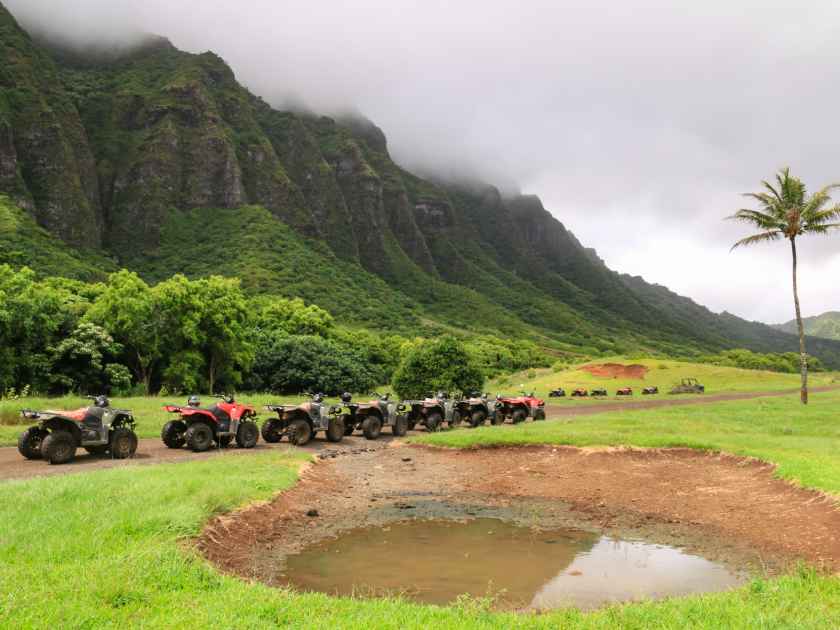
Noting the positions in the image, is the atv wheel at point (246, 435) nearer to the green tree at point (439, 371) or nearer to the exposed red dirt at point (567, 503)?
the exposed red dirt at point (567, 503)

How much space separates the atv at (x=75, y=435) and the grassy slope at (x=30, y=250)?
62083mm

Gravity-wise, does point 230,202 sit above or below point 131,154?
below

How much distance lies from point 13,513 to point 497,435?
14.2m

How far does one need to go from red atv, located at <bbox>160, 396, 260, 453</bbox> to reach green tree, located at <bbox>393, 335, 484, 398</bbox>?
51.1 feet

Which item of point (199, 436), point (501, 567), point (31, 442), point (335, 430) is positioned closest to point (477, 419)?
point (335, 430)

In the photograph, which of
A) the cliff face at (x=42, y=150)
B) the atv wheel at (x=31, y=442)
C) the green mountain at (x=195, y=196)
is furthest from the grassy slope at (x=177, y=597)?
the cliff face at (x=42, y=150)

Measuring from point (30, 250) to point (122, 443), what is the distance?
71459 millimetres

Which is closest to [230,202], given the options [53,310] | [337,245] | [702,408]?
[337,245]

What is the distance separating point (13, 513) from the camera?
8.20 meters

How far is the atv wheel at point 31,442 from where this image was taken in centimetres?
1420

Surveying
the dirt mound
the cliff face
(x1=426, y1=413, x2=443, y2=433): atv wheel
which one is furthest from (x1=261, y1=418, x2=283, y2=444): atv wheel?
the cliff face

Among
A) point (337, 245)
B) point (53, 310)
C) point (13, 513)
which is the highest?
point (337, 245)

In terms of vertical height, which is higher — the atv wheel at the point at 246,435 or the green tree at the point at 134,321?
the green tree at the point at 134,321

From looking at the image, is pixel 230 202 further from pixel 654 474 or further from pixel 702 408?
pixel 654 474
